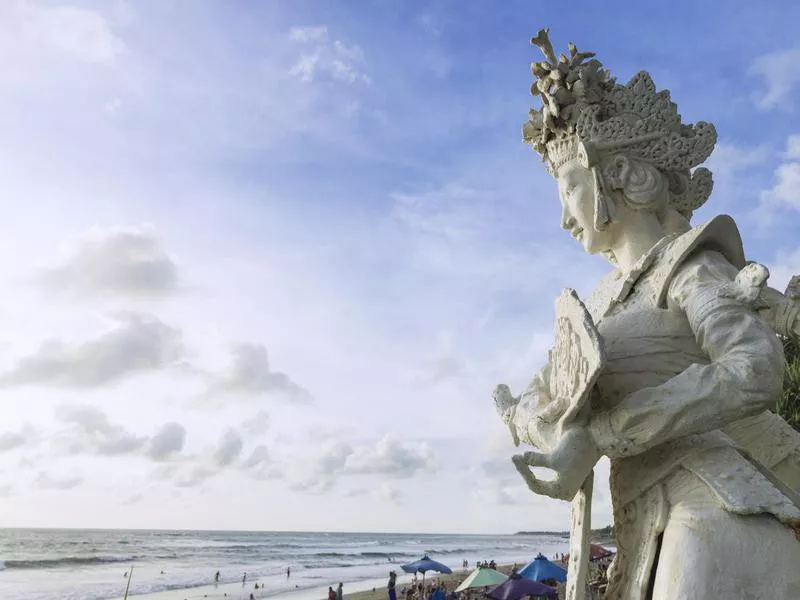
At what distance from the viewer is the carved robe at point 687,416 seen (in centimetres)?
229

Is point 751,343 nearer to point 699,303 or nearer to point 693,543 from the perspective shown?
point 699,303

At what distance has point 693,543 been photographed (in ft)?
7.55

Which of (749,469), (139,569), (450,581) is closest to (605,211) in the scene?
(749,469)

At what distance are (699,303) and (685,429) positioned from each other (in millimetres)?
456

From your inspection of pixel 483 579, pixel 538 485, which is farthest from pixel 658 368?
pixel 483 579

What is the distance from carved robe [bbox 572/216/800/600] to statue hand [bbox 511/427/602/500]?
51 mm

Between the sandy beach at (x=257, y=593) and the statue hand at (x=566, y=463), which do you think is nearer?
the statue hand at (x=566, y=463)

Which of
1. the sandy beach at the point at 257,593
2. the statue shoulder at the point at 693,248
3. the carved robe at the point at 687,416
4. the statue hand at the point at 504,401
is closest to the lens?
the carved robe at the point at 687,416

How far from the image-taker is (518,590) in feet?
60.8

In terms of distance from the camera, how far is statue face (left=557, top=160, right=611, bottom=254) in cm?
322

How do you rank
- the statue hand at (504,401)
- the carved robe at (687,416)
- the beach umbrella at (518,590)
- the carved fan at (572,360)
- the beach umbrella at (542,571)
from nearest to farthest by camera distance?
the carved robe at (687,416) → the carved fan at (572,360) → the statue hand at (504,401) → the beach umbrella at (518,590) → the beach umbrella at (542,571)

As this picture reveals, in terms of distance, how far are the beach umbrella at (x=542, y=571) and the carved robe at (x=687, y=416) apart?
1773 cm

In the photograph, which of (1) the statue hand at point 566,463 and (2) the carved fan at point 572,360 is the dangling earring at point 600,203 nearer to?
(2) the carved fan at point 572,360

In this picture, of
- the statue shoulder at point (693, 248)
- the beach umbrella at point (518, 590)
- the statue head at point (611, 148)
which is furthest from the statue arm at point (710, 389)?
the beach umbrella at point (518, 590)
